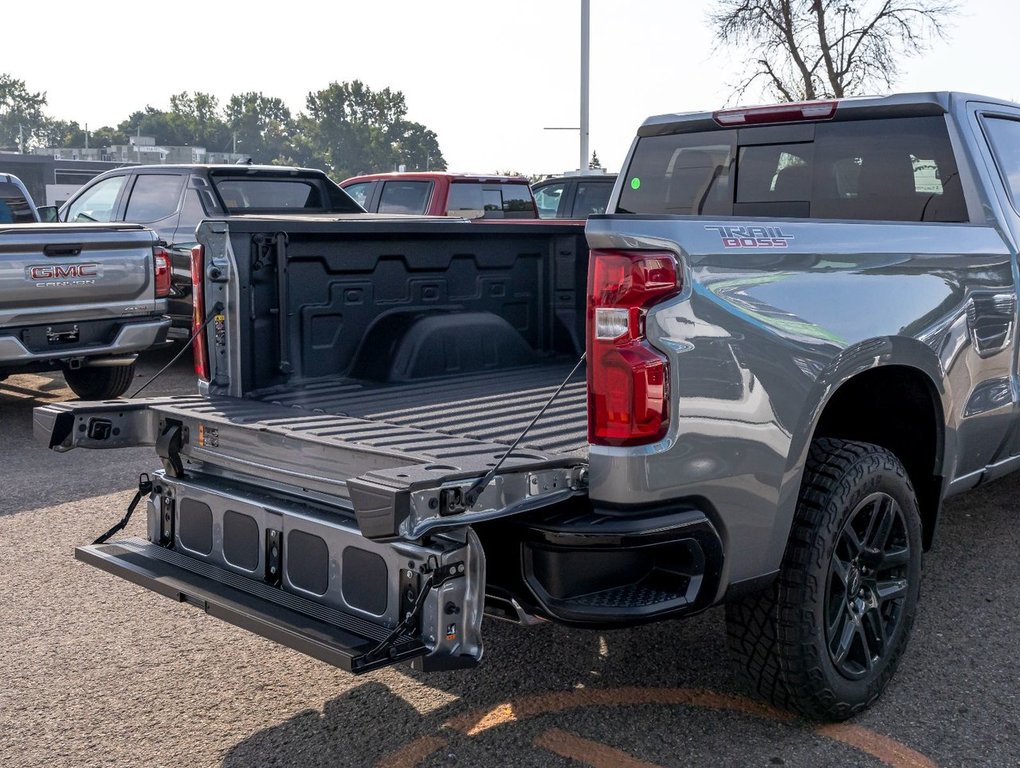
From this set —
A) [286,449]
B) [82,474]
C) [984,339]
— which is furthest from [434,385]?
[82,474]

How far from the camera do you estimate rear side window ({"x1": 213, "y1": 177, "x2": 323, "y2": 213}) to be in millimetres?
10438

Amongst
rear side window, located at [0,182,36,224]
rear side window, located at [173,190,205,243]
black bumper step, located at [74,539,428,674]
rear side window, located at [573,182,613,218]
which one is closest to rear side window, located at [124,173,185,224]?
rear side window, located at [173,190,205,243]

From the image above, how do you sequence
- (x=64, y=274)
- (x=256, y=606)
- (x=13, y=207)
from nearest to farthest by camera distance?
(x=256, y=606), (x=64, y=274), (x=13, y=207)

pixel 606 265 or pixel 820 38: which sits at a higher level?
pixel 820 38

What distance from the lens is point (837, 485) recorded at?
3.49 meters

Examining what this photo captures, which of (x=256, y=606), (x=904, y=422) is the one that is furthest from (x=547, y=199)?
(x=256, y=606)

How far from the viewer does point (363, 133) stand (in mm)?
158875

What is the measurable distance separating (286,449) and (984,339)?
104 inches

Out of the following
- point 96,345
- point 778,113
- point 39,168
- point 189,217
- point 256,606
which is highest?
point 39,168

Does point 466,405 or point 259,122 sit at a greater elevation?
point 259,122

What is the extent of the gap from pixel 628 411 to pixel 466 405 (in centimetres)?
119

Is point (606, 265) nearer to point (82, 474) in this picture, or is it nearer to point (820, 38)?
point (82, 474)

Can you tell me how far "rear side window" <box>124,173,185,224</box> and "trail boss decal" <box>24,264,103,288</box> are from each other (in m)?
2.69

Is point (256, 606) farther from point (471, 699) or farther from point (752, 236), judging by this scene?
point (752, 236)
